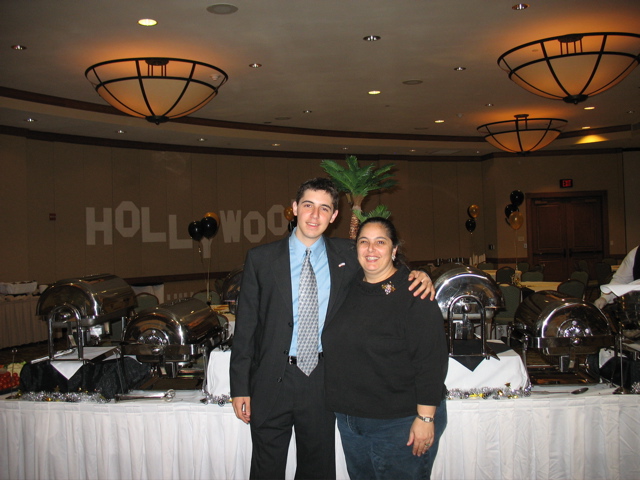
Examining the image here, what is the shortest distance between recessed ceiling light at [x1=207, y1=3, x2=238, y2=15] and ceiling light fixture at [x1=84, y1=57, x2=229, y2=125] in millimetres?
1057

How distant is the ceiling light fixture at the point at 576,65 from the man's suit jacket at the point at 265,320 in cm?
421

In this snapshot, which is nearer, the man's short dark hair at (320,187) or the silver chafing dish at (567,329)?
the man's short dark hair at (320,187)

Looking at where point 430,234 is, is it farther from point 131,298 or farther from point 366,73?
point 131,298

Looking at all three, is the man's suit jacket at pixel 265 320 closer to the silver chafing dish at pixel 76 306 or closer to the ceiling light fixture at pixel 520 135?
the silver chafing dish at pixel 76 306

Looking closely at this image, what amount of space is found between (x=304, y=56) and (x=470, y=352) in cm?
440

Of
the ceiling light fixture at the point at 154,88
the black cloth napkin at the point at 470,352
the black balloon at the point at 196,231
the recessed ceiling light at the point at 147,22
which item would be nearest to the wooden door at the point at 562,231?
the black balloon at the point at 196,231

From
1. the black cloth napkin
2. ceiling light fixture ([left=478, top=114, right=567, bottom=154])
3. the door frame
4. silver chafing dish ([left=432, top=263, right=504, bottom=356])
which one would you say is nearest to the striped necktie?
silver chafing dish ([left=432, top=263, right=504, bottom=356])

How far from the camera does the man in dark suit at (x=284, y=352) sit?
Result: 2.42m

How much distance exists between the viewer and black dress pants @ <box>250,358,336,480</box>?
95.0 inches

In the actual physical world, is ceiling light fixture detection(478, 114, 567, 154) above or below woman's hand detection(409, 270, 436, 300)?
above

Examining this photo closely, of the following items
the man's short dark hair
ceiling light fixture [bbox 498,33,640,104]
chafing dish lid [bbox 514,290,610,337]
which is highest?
ceiling light fixture [bbox 498,33,640,104]

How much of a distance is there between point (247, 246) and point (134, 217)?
8.83 ft

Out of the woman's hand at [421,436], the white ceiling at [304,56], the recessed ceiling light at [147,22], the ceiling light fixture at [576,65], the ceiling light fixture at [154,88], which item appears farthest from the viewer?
the ceiling light fixture at [154,88]

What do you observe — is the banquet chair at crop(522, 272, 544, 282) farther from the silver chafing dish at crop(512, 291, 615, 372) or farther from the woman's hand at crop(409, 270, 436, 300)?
the woman's hand at crop(409, 270, 436, 300)
